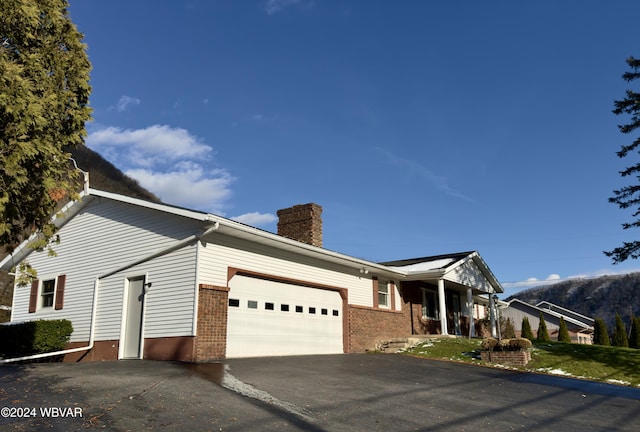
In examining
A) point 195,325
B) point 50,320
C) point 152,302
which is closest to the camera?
point 195,325

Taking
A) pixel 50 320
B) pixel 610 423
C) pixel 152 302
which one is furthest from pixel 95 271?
pixel 610 423

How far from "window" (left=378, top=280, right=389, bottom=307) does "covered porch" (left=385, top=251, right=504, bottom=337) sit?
3.50 feet

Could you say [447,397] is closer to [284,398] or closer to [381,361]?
[284,398]

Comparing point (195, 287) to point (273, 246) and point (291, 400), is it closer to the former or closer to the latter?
point (273, 246)

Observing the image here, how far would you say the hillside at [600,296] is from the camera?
10812 centimetres

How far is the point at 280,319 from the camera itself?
1616 centimetres

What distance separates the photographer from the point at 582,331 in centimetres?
4950

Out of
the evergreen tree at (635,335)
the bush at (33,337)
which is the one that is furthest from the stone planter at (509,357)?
the evergreen tree at (635,335)

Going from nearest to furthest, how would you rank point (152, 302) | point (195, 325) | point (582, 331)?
point (195, 325) → point (152, 302) → point (582, 331)

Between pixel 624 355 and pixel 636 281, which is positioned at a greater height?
pixel 636 281

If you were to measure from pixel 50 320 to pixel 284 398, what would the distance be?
11.6m

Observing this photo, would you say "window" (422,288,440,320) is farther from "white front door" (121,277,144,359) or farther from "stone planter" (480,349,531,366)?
"white front door" (121,277,144,359)

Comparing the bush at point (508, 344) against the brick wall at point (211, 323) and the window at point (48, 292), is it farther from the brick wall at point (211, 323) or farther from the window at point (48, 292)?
the window at point (48, 292)

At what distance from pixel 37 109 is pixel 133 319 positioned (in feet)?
29.0
